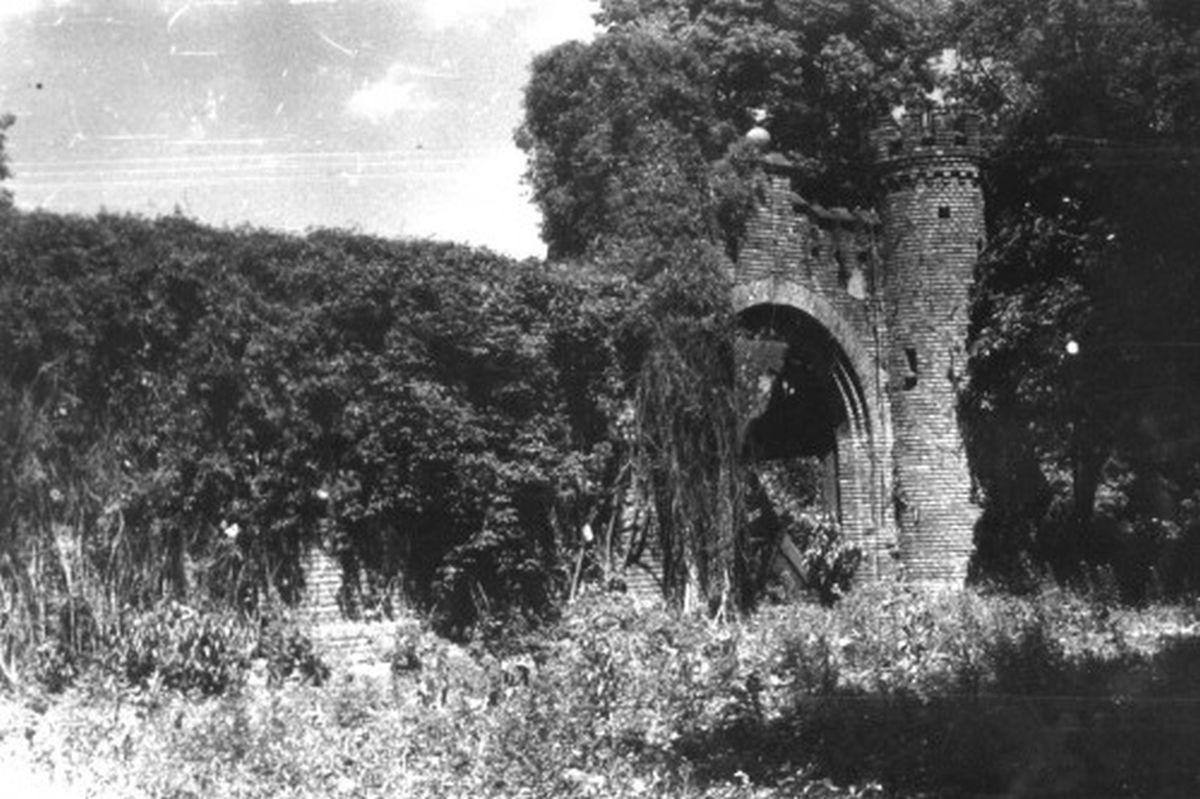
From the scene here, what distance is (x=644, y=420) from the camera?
51.4 feet

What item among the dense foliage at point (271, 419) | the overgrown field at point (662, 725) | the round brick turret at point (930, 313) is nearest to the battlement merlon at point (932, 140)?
the round brick turret at point (930, 313)

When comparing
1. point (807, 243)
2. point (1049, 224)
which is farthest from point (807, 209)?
point (1049, 224)

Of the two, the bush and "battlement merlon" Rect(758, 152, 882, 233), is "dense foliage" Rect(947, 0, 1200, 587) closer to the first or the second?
"battlement merlon" Rect(758, 152, 882, 233)

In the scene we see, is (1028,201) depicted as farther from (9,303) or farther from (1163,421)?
(9,303)

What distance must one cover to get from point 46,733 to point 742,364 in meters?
9.52

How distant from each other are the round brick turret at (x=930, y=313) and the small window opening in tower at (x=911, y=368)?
0.01 m

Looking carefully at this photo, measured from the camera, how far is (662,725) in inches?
361

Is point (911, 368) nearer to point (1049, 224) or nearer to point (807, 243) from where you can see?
point (807, 243)

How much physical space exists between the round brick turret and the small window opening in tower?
1 centimetres

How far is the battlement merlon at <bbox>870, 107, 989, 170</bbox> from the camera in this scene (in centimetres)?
2020

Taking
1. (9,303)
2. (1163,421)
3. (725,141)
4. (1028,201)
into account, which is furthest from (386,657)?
(1028,201)

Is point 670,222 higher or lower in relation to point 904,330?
higher

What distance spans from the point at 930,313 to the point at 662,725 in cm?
1203

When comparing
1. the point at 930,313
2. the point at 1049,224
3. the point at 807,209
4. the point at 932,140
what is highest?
the point at 932,140
